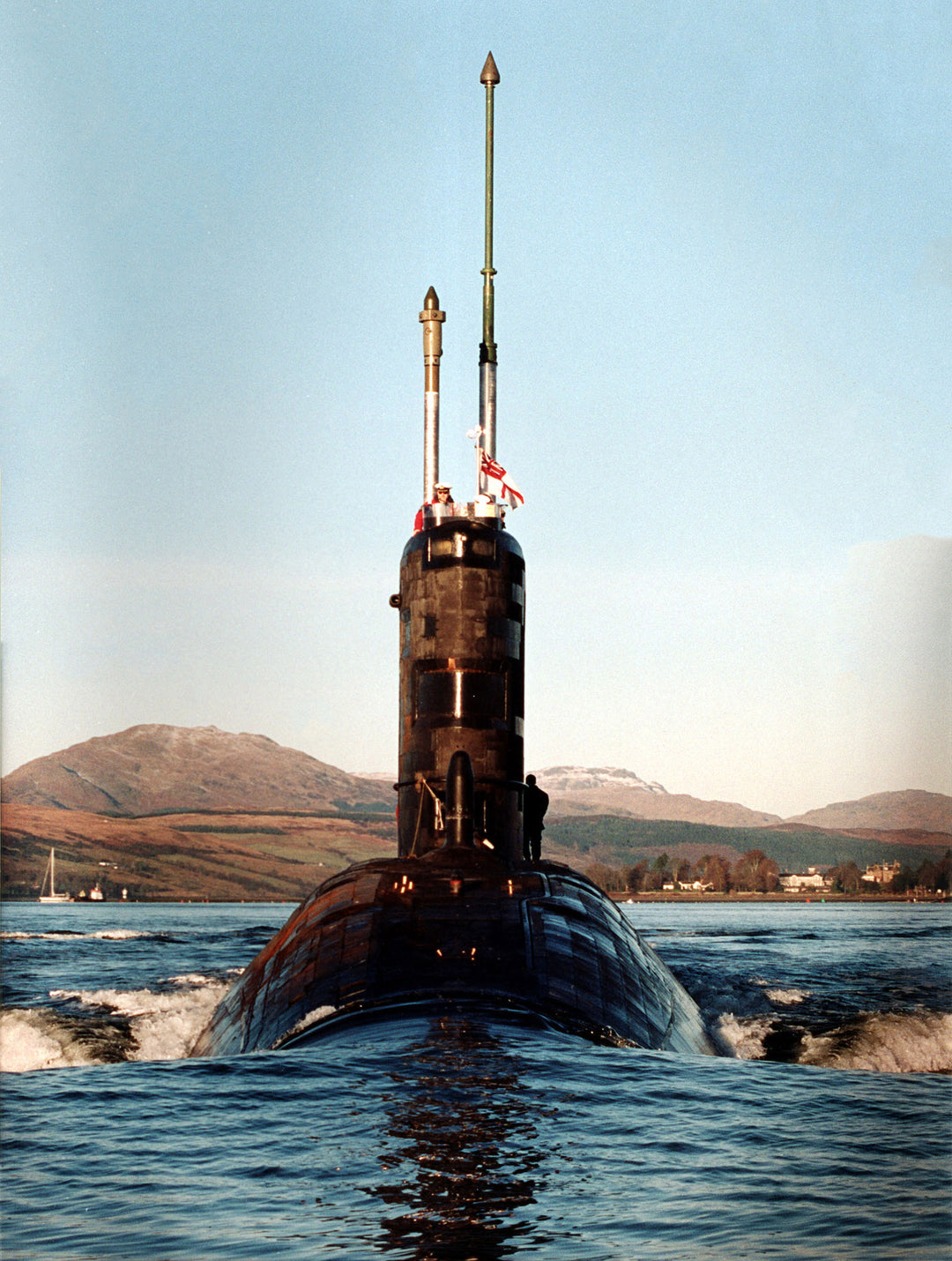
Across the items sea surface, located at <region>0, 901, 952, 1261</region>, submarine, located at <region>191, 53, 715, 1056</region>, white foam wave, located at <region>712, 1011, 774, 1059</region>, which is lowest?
white foam wave, located at <region>712, 1011, 774, 1059</region>

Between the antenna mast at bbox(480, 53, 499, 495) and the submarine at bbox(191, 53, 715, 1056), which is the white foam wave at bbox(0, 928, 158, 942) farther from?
the submarine at bbox(191, 53, 715, 1056)

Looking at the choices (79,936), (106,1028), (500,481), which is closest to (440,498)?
(500,481)

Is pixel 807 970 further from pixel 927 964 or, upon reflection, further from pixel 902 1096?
pixel 902 1096

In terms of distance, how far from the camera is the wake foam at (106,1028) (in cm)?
2208

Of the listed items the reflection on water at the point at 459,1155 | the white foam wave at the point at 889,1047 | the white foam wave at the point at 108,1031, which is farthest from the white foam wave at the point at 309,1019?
the white foam wave at the point at 889,1047

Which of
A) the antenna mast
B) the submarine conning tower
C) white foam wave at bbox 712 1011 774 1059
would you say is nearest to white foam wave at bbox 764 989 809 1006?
white foam wave at bbox 712 1011 774 1059

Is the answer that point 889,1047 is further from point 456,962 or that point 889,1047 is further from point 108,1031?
point 108,1031

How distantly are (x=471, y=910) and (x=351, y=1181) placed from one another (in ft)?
27.1

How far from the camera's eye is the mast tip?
27.3 meters

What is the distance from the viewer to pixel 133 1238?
306 inches

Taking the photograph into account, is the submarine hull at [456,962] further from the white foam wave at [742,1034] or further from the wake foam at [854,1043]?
the wake foam at [854,1043]

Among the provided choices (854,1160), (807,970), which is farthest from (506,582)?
(807,970)

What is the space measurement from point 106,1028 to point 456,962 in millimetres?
12275

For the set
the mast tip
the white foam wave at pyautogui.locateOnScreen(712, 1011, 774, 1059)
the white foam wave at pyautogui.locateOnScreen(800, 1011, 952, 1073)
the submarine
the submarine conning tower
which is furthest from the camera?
the mast tip
